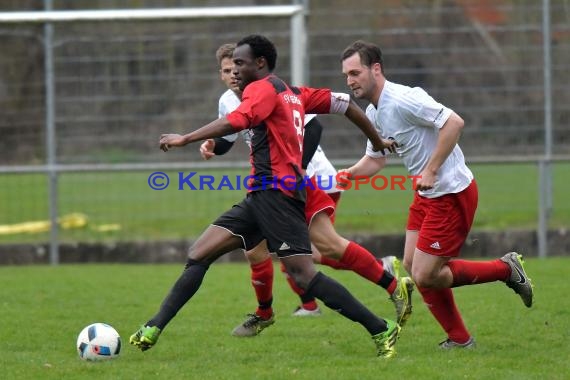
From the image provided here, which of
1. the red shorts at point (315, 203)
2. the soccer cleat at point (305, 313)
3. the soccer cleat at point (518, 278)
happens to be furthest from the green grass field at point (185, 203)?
the soccer cleat at point (518, 278)

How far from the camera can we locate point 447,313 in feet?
21.9

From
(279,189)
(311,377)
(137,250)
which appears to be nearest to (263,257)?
(279,189)

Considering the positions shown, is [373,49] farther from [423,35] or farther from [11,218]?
[11,218]

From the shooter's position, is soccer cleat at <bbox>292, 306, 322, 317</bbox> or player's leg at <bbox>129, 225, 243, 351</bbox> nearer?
player's leg at <bbox>129, 225, 243, 351</bbox>

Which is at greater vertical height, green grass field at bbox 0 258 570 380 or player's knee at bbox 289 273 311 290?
player's knee at bbox 289 273 311 290

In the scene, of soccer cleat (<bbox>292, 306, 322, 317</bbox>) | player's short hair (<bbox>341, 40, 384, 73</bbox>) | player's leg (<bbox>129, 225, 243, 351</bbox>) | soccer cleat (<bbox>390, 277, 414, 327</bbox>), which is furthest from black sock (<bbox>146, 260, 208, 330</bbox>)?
soccer cleat (<bbox>292, 306, 322, 317</bbox>)

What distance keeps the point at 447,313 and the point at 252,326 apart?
56.3 inches

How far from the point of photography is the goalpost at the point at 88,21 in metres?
12.4

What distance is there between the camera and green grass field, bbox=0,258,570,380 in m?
5.91

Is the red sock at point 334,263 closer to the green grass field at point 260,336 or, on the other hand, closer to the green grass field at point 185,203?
the green grass field at point 260,336

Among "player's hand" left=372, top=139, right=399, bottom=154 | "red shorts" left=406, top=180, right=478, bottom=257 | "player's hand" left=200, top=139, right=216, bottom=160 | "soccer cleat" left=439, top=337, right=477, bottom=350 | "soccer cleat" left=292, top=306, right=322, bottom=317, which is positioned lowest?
"soccer cleat" left=292, top=306, right=322, bottom=317

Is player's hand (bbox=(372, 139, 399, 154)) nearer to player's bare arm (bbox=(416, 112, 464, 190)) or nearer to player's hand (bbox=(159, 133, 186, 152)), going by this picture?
player's bare arm (bbox=(416, 112, 464, 190))

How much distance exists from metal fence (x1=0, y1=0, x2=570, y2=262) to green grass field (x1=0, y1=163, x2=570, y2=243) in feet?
0.12

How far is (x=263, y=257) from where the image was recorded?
25.0 feet
